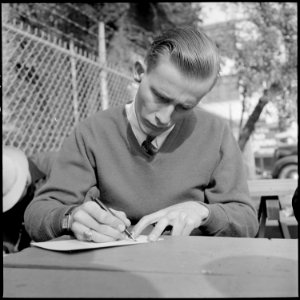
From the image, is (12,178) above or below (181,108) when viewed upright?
below

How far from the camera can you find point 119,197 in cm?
161

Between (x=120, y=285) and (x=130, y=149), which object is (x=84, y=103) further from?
(x=120, y=285)

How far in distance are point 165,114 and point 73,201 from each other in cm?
46

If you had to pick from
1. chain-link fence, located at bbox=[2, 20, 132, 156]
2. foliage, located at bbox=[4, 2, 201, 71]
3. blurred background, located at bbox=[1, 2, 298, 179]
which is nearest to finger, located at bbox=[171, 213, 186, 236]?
chain-link fence, located at bbox=[2, 20, 132, 156]

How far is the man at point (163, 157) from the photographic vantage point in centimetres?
148

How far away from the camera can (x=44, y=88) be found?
14.2 feet

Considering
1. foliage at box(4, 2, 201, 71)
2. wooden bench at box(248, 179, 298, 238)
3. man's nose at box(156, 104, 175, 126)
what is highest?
foliage at box(4, 2, 201, 71)

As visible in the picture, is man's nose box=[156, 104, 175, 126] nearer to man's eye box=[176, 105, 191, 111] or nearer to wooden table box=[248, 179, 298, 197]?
man's eye box=[176, 105, 191, 111]

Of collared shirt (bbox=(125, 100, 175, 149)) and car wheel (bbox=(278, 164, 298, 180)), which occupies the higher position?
collared shirt (bbox=(125, 100, 175, 149))

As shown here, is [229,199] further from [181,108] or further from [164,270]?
[164,270]

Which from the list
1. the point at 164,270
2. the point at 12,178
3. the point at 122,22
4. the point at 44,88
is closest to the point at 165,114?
the point at 164,270

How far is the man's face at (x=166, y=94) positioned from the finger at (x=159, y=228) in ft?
1.41

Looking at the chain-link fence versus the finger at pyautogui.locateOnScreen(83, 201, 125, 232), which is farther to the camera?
the chain-link fence

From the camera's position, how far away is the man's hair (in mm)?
1474
